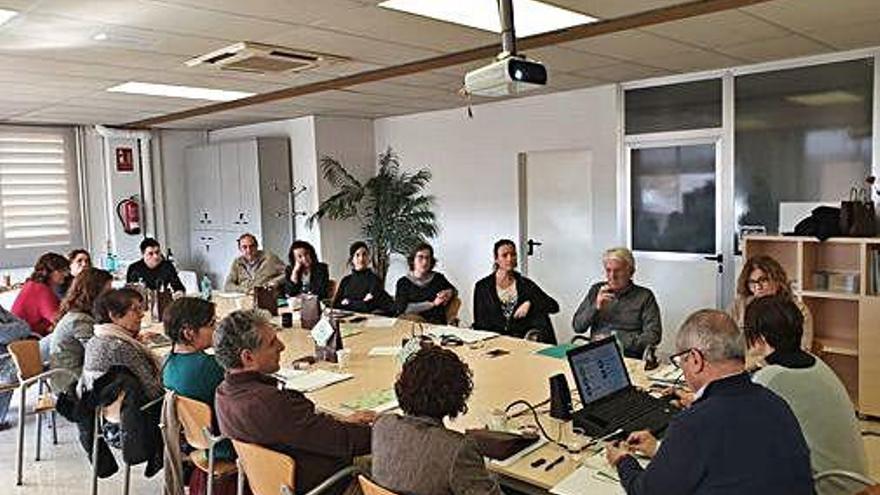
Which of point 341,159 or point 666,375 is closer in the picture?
point 666,375

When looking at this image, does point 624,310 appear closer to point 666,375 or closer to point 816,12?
point 666,375

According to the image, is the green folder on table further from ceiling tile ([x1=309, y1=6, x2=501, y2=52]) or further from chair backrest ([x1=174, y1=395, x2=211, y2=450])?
ceiling tile ([x1=309, y1=6, x2=501, y2=52])

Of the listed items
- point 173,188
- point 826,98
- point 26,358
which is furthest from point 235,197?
point 826,98

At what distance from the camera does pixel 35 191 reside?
7.96 m

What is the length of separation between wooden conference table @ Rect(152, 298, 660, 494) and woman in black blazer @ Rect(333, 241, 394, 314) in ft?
2.98

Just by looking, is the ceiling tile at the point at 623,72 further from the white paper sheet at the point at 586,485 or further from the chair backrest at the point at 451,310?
the white paper sheet at the point at 586,485

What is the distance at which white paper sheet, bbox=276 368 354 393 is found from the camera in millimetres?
3141

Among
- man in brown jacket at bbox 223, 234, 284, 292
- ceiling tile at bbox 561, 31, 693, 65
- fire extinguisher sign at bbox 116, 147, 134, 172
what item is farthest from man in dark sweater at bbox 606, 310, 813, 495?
fire extinguisher sign at bbox 116, 147, 134, 172

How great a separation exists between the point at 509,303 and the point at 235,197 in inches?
185

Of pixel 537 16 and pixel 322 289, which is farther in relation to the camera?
Answer: pixel 322 289

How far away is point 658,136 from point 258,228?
4.51 m

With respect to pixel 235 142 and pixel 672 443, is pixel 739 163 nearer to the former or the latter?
pixel 672 443

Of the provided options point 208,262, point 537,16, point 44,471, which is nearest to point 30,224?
point 208,262

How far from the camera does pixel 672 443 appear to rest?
68.7 inches
